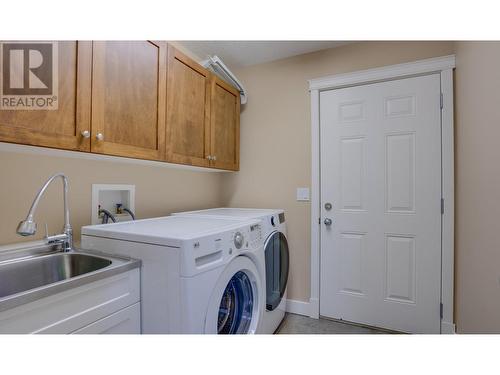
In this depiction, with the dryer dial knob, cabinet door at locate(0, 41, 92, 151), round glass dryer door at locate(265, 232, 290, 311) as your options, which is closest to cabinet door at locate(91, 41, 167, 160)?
cabinet door at locate(0, 41, 92, 151)

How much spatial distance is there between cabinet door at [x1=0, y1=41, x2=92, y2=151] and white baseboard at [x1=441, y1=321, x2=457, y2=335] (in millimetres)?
2570

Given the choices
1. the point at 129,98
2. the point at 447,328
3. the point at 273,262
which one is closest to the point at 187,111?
the point at 129,98

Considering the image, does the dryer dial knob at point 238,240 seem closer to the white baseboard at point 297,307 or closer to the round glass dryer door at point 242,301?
the round glass dryer door at point 242,301

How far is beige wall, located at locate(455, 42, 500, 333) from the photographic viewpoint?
Answer: 1.15 m

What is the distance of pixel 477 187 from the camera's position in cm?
138

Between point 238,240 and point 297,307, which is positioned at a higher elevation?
point 238,240

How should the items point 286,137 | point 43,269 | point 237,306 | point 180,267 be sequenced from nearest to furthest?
1. point 180,267
2. point 43,269
3. point 237,306
4. point 286,137

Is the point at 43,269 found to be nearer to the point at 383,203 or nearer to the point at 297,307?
the point at 297,307

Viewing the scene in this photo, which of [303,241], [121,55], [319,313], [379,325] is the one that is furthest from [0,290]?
[379,325]

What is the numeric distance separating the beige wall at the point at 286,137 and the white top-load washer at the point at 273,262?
0.81 feet

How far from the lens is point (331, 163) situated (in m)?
2.19

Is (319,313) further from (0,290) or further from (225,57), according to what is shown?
(225,57)

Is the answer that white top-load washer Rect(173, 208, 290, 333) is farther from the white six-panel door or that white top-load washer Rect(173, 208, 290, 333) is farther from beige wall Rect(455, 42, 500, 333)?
beige wall Rect(455, 42, 500, 333)

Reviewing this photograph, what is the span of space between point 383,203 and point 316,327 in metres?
1.16
